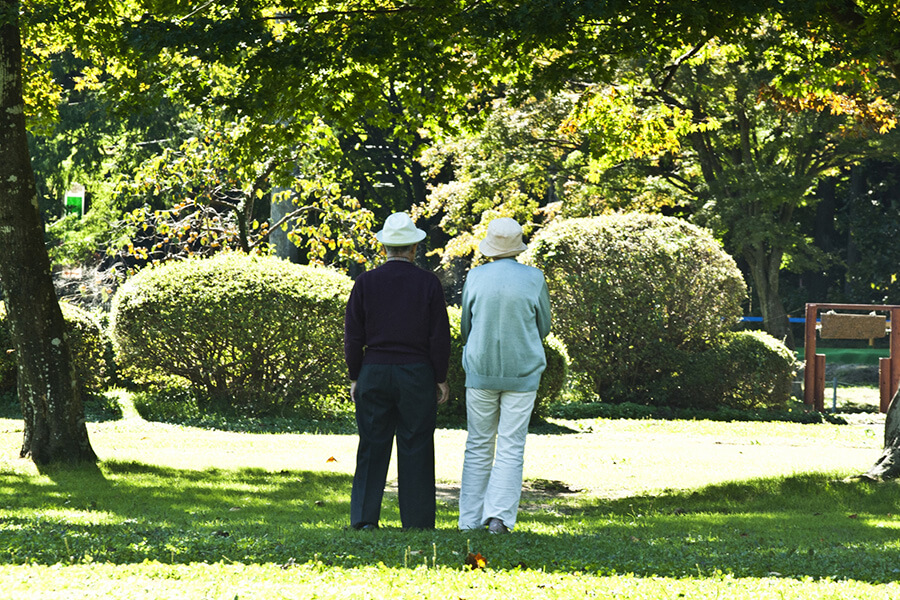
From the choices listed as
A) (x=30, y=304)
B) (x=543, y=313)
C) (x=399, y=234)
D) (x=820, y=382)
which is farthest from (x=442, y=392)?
(x=820, y=382)

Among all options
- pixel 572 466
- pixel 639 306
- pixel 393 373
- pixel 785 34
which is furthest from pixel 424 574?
pixel 639 306

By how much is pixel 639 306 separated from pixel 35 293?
37.6 ft

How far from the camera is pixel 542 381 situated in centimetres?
1578

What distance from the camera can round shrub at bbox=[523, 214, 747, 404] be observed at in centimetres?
1864

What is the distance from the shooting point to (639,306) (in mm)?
18609

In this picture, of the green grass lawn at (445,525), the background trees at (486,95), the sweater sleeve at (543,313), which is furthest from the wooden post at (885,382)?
the sweater sleeve at (543,313)

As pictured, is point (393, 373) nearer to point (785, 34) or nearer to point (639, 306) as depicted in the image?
point (785, 34)

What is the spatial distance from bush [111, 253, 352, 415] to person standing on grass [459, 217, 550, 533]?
8.87 metres

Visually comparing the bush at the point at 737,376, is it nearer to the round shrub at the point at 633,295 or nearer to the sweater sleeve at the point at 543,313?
the round shrub at the point at 633,295

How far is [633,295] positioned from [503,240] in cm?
1243

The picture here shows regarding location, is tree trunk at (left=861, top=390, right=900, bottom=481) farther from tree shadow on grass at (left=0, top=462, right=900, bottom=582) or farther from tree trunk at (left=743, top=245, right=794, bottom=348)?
Answer: tree trunk at (left=743, top=245, right=794, bottom=348)

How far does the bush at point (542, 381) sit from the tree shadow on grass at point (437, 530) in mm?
5430

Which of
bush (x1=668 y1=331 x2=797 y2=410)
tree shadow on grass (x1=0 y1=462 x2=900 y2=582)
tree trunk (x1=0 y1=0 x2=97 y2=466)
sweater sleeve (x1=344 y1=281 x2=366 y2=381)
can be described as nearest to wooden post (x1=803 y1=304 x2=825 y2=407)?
bush (x1=668 y1=331 x2=797 y2=410)

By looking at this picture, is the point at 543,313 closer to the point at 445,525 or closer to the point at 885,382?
the point at 445,525
